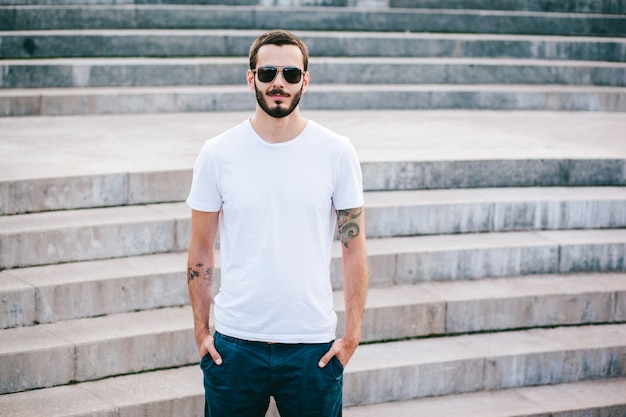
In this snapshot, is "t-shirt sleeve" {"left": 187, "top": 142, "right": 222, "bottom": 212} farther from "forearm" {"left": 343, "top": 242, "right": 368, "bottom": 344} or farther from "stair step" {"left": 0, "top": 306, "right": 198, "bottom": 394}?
"stair step" {"left": 0, "top": 306, "right": 198, "bottom": 394}

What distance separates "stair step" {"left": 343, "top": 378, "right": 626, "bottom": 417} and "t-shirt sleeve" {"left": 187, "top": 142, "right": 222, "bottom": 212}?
216 centimetres

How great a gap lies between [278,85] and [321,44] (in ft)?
24.4

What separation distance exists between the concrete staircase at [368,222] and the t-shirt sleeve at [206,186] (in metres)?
1.62

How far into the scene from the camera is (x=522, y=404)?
5.18 meters

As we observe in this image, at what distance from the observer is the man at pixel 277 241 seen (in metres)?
3.09

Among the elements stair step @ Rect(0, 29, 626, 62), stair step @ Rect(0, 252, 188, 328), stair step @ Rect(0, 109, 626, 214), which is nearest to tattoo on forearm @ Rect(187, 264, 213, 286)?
stair step @ Rect(0, 252, 188, 328)

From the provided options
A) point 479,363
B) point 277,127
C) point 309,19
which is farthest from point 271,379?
point 309,19

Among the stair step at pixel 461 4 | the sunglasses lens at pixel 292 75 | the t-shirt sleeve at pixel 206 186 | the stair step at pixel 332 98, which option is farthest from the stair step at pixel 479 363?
the stair step at pixel 461 4

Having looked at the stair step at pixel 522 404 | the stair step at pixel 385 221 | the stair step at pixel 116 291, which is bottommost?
the stair step at pixel 522 404

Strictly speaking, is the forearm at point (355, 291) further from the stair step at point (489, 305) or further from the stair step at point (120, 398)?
the stair step at point (489, 305)

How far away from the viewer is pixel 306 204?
121 inches

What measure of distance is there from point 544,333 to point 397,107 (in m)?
4.58

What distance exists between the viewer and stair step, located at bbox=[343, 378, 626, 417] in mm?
5035

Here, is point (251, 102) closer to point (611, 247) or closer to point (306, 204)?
point (611, 247)
